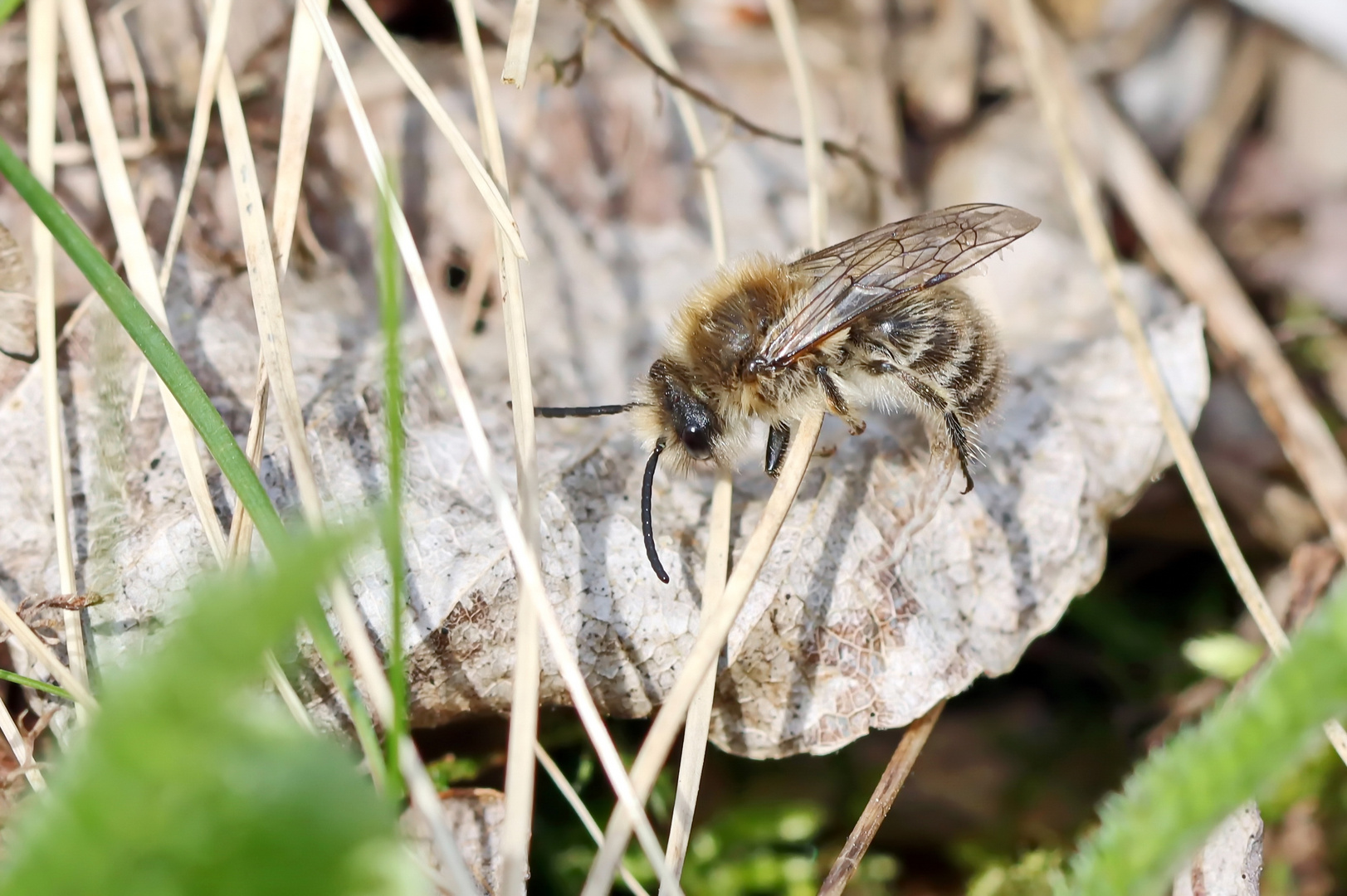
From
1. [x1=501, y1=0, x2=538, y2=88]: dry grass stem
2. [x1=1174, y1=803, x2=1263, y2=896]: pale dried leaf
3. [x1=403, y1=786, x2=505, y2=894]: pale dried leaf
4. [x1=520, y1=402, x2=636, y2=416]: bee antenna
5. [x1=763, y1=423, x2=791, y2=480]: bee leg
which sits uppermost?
[x1=501, y1=0, x2=538, y2=88]: dry grass stem

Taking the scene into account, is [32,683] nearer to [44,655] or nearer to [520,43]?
[44,655]

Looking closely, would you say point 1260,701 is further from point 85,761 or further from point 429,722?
point 429,722

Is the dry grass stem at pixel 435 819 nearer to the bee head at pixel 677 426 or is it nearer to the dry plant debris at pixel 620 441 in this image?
the dry plant debris at pixel 620 441

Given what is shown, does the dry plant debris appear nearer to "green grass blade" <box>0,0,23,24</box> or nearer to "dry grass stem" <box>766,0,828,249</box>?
"dry grass stem" <box>766,0,828,249</box>

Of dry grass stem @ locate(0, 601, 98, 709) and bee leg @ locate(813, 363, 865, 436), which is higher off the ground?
bee leg @ locate(813, 363, 865, 436)

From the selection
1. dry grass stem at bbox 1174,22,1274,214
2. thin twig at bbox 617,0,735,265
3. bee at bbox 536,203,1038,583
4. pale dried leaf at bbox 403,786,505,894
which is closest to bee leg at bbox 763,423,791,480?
bee at bbox 536,203,1038,583

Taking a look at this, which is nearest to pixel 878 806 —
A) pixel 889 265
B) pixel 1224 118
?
pixel 889 265

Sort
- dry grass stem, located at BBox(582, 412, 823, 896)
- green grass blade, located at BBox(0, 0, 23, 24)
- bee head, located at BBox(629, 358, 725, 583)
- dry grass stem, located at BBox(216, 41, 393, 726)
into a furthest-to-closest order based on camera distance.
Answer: bee head, located at BBox(629, 358, 725, 583), green grass blade, located at BBox(0, 0, 23, 24), dry grass stem, located at BBox(216, 41, 393, 726), dry grass stem, located at BBox(582, 412, 823, 896)
